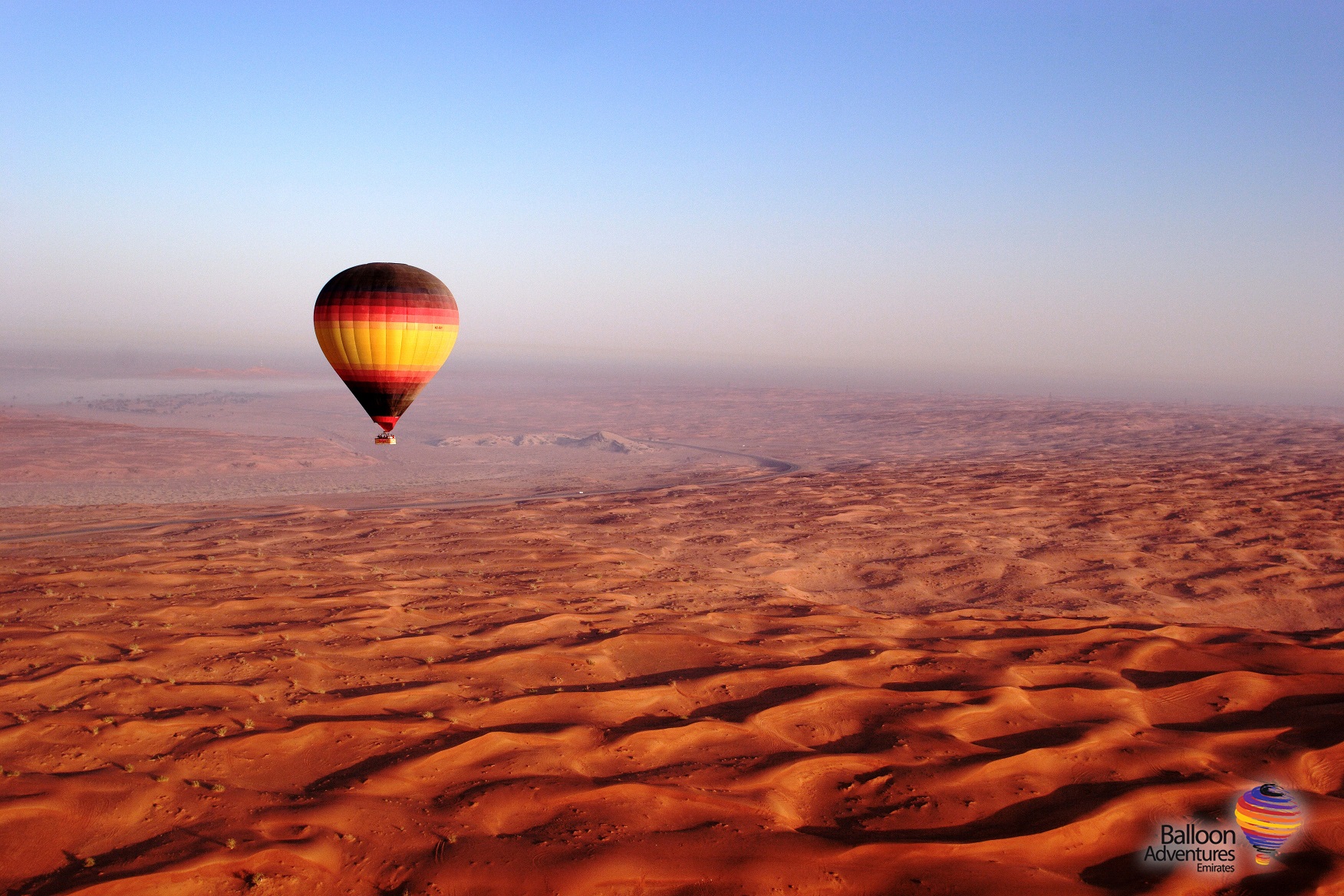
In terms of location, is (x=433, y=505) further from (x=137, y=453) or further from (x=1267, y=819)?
(x=1267, y=819)

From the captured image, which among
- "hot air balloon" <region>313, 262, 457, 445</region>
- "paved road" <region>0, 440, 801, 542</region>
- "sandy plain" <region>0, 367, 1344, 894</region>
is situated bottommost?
"paved road" <region>0, 440, 801, 542</region>

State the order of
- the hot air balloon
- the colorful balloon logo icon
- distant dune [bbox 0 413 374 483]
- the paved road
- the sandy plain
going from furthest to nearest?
distant dune [bbox 0 413 374 483] → the paved road → the hot air balloon → the colorful balloon logo icon → the sandy plain

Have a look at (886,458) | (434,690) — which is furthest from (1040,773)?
(886,458)

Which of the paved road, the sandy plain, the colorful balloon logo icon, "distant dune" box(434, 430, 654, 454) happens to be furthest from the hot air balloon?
"distant dune" box(434, 430, 654, 454)

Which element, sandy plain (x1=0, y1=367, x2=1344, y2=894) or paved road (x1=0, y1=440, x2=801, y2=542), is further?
paved road (x1=0, y1=440, x2=801, y2=542)

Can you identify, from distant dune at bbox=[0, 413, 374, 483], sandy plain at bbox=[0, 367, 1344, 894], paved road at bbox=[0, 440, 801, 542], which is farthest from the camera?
distant dune at bbox=[0, 413, 374, 483]

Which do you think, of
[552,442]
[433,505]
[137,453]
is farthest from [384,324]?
[552,442]

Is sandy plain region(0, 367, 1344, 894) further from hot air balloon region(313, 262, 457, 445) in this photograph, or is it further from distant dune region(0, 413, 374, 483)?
distant dune region(0, 413, 374, 483)
